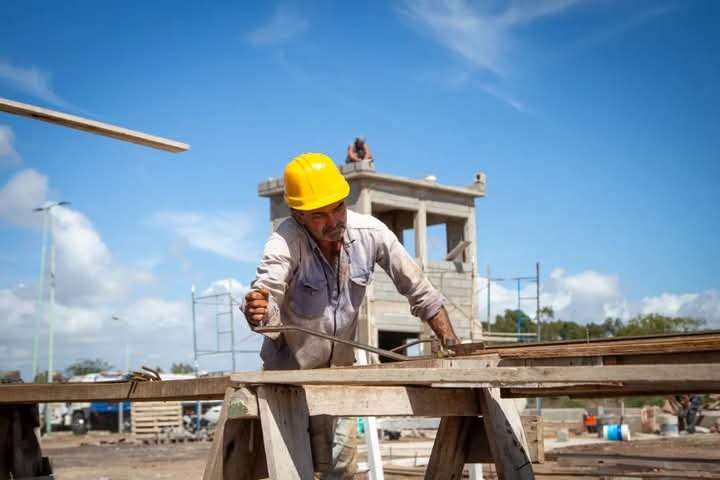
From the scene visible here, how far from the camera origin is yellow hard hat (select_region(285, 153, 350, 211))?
4402mm

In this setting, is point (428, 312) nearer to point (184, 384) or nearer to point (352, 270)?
point (352, 270)

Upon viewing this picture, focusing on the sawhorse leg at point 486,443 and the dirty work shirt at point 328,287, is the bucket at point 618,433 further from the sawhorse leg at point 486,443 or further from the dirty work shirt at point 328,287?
the sawhorse leg at point 486,443

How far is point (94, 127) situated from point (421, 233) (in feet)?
65.5

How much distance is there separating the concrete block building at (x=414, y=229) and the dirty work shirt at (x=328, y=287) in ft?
59.3

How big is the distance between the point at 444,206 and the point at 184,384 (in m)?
22.4

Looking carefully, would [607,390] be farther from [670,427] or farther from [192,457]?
[670,427]

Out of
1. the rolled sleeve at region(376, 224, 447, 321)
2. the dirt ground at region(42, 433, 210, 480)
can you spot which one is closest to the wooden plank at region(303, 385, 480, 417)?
the rolled sleeve at region(376, 224, 447, 321)

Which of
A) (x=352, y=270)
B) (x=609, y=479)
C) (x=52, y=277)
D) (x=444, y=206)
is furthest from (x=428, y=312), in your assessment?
(x=52, y=277)

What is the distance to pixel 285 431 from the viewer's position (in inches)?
125

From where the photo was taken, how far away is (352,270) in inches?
185

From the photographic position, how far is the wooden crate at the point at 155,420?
1113 inches

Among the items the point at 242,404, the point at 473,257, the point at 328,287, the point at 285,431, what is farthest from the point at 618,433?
the point at 242,404

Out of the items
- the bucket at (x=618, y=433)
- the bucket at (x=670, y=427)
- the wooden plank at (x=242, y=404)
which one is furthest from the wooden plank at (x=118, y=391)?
the bucket at (x=670, y=427)

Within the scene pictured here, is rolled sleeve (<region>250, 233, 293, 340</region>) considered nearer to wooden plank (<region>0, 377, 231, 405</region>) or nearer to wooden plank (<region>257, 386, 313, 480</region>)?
wooden plank (<region>0, 377, 231, 405</region>)
